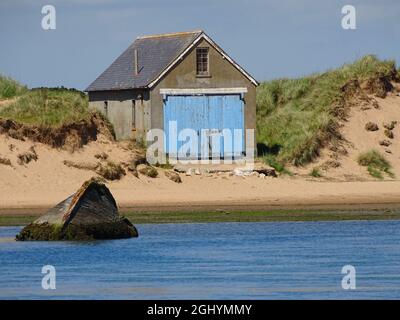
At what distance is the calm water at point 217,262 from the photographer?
2422 centimetres

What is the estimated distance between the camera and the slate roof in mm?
47250

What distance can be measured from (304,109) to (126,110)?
7726mm

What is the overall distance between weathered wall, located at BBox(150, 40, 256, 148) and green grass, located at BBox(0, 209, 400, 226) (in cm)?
919

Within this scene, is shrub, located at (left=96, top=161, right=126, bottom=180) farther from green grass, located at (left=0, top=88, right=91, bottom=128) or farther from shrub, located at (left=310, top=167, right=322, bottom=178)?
shrub, located at (left=310, top=167, right=322, bottom=178)

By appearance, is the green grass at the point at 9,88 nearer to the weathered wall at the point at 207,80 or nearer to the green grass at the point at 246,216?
the weathered wall at the point at 207,80

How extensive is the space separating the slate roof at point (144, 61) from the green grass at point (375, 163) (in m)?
7.42

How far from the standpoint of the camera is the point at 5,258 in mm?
29250

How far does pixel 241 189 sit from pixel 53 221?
40.5 ft

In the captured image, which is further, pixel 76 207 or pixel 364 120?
pixel 364 120

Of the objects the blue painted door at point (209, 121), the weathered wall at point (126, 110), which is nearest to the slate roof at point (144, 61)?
the weathered wall at point (126, 110)

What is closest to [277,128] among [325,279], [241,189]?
[241,189]

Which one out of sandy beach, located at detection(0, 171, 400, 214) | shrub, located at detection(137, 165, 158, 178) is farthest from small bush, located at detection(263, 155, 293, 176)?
shrub, located at detection(137, 165, 158, 178)

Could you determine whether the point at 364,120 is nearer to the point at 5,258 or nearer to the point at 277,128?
the point at 277,128

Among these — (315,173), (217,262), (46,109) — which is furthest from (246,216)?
(46,109)
